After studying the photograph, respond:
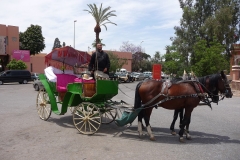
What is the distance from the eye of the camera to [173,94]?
6418mm

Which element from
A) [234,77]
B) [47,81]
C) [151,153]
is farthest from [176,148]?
[234,77]

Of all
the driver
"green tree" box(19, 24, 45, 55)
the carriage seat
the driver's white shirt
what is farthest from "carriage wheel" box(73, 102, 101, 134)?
"green tree" box(19, 24, 45, 55)

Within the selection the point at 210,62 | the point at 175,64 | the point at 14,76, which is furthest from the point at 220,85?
the point at 14,76

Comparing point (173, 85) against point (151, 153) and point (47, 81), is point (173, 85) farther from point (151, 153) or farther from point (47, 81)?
point (47, 81)

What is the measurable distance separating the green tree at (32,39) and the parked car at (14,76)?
14.1 meters

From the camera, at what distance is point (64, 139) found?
20.9ft

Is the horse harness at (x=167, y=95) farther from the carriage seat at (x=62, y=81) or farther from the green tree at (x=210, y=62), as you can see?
the green tree at (x=210, y=62)

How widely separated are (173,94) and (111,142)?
1930 mm

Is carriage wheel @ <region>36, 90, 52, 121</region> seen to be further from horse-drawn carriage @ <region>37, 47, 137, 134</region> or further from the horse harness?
the horse harness

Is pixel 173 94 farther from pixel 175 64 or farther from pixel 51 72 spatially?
pixel 175 64

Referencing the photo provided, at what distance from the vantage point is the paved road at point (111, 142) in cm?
521

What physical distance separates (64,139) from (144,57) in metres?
59.0

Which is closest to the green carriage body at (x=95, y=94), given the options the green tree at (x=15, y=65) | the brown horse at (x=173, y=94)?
the brown horse at (x=173, y=94)

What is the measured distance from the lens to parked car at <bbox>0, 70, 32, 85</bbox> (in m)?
29.1
